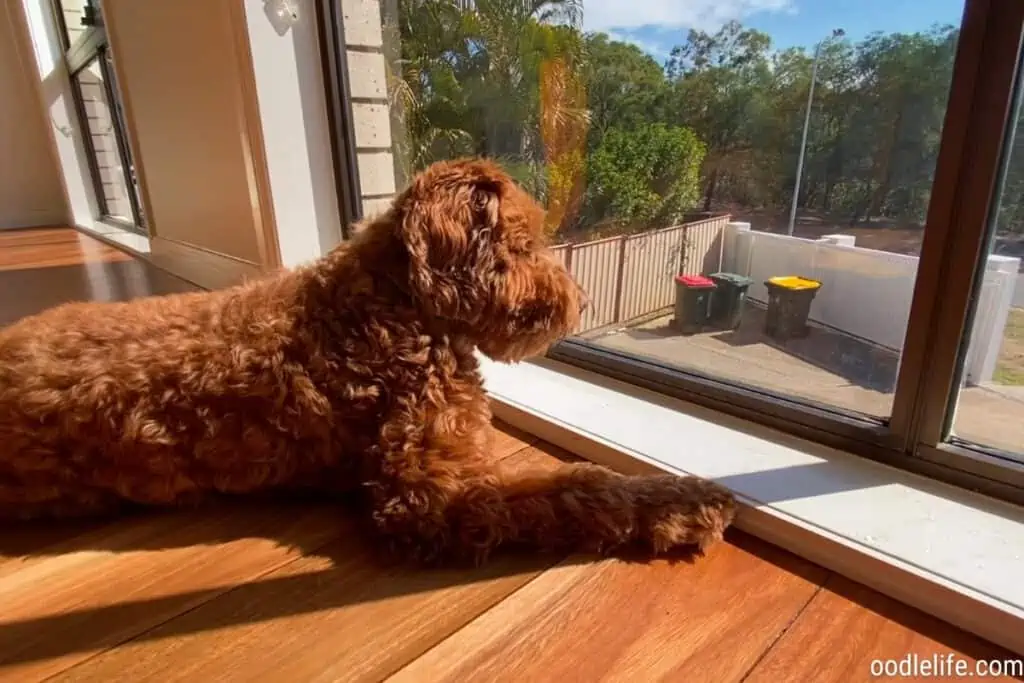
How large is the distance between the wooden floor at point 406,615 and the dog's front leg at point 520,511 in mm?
35

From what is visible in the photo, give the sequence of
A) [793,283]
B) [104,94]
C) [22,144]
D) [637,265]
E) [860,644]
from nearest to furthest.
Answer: [860,644] → [793,283] → [637,265] → [104,94] → [22,144]

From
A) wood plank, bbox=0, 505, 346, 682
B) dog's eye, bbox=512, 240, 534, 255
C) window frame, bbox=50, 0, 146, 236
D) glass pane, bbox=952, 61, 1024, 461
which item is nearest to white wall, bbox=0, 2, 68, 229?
window frame, bbox=50, 0, 146, 236

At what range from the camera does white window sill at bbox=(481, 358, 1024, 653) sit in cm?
79

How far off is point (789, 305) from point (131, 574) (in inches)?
48.3

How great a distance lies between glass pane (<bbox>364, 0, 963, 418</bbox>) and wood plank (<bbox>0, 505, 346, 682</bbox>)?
79cm

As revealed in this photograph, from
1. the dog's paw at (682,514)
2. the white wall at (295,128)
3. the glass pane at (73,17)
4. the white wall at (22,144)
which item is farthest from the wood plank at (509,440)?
the white wall at (22,144)

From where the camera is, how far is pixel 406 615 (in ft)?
2.72

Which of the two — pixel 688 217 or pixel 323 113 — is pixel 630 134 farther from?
pixel 323 113

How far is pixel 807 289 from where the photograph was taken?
1.12m

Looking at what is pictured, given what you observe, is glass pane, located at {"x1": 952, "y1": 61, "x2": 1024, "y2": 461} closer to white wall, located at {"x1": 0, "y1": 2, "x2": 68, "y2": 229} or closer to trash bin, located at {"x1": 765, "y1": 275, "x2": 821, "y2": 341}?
trash bin, located at {"x1": 765, "y1": 275, "x2": 821, "y2": 341}

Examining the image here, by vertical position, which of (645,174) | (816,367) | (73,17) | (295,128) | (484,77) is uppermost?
(73,17)

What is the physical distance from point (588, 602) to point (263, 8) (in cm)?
175

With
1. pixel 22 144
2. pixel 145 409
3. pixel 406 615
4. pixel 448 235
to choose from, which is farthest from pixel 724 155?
pixel 22 144

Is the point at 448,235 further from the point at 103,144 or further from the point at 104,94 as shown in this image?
the point at 103,144
